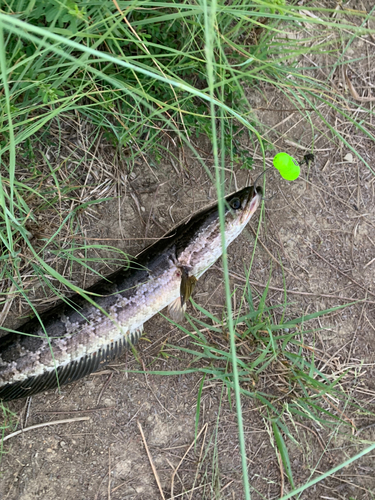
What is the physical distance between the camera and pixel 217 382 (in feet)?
8.94

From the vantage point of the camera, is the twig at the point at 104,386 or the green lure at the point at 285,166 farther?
the twig at the point at 104,386

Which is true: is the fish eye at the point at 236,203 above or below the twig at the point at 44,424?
above

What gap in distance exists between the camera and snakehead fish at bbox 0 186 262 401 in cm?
241

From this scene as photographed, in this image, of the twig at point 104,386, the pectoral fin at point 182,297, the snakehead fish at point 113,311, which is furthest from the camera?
the twig at point 104,386

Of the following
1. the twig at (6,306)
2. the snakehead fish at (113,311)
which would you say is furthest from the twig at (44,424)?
the twig at (6,306)

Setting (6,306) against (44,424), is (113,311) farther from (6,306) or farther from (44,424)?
(44,424)

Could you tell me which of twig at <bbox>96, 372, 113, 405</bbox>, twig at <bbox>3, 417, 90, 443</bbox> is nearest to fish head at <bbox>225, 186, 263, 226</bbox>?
twig at <bbox>96, 372, 113, 405</bbox>

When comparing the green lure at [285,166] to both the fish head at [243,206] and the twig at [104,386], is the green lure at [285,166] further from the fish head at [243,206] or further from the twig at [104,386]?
the twig at [104,386]

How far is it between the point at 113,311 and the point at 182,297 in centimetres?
44

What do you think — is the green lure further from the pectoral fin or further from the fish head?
the pectoral fin

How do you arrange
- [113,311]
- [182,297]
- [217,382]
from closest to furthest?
1. [113,311]
2. [182,297]
3. [217,382]

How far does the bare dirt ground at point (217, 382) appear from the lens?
103 inches

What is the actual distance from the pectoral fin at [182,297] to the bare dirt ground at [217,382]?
115 mm

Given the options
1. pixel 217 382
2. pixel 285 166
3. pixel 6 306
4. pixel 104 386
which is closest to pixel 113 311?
pixel 104 386
